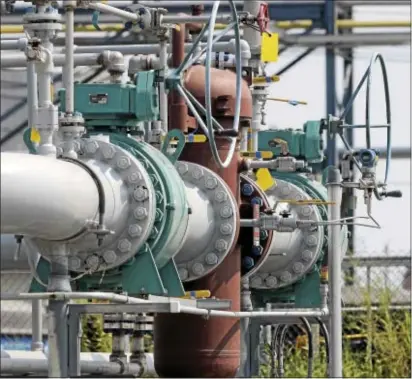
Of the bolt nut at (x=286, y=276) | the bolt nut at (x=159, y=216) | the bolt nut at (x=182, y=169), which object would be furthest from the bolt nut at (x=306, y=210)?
the bolt nut at (x=159, y=216)

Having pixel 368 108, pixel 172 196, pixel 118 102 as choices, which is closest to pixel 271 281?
pixel 368 108

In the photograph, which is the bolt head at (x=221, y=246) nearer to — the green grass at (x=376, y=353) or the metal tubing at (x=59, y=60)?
the metal tubing at (x=59, y=60)

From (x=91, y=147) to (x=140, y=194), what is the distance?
11.5 inches

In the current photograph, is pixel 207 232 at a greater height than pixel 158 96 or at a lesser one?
lesser

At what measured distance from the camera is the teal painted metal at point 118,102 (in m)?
6.54

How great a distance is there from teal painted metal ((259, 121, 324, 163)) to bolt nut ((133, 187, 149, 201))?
2.96 metres

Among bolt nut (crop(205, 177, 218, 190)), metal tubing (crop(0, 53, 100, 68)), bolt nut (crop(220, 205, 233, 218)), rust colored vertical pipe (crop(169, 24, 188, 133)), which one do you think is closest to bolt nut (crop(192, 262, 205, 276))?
bolt nut (crop(220, 205, 233, 218))

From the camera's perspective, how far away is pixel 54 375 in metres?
5.16

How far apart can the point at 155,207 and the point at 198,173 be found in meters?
1.09

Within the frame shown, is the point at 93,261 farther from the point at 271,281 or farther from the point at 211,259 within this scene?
the point at 271,281

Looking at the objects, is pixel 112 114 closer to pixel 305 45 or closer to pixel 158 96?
pixel 158 96

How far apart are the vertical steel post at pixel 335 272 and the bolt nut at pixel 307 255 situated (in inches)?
24.5

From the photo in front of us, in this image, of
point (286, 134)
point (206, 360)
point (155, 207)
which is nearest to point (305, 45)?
point (286, 134)

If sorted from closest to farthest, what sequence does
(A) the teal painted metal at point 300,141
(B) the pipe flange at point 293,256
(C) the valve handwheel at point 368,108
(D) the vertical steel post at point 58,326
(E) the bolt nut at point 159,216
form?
(D) the vertical steel post at point 58,326 < (E) the bolt nut at point 159,216 < (C) the valve handwheel at point 368,108 < (B) the pipe flange at point 293,256 < (A) the teal painted metal at point 300,141
